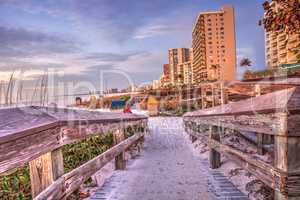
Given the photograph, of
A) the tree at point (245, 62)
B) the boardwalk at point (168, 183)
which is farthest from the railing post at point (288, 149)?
the tree at point (245, 62)

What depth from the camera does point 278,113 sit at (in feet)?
5.67

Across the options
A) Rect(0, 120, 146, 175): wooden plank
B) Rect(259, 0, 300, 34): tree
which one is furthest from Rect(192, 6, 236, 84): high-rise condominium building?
Rect(0, 120, 146, 175): wooden plank

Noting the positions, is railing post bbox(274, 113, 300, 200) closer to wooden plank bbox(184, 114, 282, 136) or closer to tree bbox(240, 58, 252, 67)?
wooden plank bbox(184, 114, 282, 136)

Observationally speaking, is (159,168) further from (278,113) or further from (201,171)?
(278,113)

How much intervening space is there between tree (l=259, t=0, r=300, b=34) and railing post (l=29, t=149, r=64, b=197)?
97.6 inches

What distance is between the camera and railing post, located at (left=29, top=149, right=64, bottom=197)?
172cm

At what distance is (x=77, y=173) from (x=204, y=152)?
433cm

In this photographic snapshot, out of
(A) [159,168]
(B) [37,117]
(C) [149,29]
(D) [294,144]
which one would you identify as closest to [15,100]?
(B) [37,117]

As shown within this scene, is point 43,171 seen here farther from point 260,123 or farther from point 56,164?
point 260,123

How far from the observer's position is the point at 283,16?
232 centimetres

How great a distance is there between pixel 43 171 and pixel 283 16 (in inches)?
103

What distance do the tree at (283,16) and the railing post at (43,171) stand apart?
2480mm

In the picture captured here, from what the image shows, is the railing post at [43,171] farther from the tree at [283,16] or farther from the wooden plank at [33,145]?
the tree at [283,16]

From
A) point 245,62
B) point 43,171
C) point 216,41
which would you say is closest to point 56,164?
point 43,171
